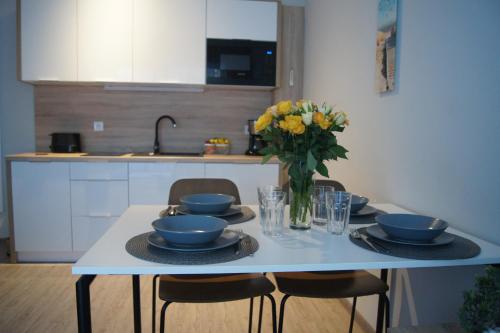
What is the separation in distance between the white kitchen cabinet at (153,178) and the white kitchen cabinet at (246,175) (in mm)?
141

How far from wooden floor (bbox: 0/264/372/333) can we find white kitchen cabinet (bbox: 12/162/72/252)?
1.28 ft

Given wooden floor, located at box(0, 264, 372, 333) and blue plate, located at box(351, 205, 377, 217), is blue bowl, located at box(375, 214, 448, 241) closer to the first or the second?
blue plate, located at box(351, 205, 377, 217)

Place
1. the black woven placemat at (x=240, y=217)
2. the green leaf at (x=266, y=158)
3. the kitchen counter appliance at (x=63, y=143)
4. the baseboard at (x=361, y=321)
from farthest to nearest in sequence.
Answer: the kitchen counter appliance at (x=63, y=143)
the baseboard at (x=361, y=321)
the black woven placemat at (x=240, y=217)
the green leaf at (x=266, y=158)

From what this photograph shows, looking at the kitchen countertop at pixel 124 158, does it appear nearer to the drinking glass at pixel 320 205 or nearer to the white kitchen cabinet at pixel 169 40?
the white kitchen cabinet at pixel 169 40

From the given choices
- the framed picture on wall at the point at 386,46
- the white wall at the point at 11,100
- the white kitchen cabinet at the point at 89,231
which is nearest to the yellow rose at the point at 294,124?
the framed picture on wall at the point at 386,46

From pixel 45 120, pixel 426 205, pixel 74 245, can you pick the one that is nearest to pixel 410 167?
pixel 426 205

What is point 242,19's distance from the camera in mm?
3369

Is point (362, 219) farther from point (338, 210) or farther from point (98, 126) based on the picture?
point (98, 126)

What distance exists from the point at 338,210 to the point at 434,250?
31cm

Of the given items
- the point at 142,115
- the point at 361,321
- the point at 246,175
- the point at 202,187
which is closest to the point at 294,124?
the point at 202,187

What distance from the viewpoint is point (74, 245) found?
3219 mm

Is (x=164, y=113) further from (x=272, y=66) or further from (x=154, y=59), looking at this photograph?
(x=272, y=66)

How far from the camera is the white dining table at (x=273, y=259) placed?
96 cm

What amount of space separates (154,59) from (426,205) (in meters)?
2.50
